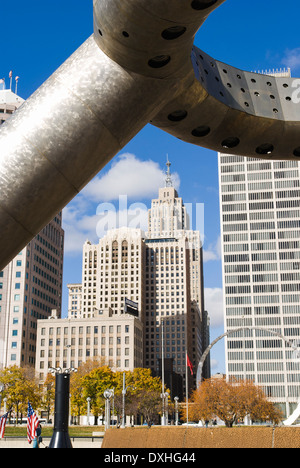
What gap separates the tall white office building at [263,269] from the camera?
141250mm

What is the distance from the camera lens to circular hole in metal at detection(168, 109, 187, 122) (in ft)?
31.1

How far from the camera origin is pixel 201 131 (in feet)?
33.4

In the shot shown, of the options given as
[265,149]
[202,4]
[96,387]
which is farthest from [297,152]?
[96,387]

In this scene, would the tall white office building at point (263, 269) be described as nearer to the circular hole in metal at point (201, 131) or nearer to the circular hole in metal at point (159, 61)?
the circular hole in metal at point (201, 131)

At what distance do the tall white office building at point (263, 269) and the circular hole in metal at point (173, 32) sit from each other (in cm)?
13821

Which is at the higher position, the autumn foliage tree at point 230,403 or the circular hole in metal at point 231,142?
the circular hole in metal at point 231,142

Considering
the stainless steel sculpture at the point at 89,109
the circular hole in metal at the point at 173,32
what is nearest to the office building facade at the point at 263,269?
the stainless steel sculpture at the point at 89,109

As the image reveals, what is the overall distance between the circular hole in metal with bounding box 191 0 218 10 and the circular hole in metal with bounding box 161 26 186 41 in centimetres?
43

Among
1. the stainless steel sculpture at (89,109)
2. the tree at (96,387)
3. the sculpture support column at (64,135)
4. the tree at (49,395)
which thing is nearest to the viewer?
the stainless steel sculpture at (89,109)

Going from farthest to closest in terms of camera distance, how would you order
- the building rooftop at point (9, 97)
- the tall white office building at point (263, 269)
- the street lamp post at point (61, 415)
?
the building rooftop at point (9, 97), the tall white office building at point (263, 269), the street lamp post at point (61, 415)

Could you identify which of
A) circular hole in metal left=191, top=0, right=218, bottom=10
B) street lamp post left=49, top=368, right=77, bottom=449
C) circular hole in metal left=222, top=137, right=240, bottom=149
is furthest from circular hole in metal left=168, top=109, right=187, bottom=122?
street lamp post left=49, top=368, right=77, bottom=449

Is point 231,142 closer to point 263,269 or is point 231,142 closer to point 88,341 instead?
point 263,269

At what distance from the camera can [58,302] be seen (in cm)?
16638
